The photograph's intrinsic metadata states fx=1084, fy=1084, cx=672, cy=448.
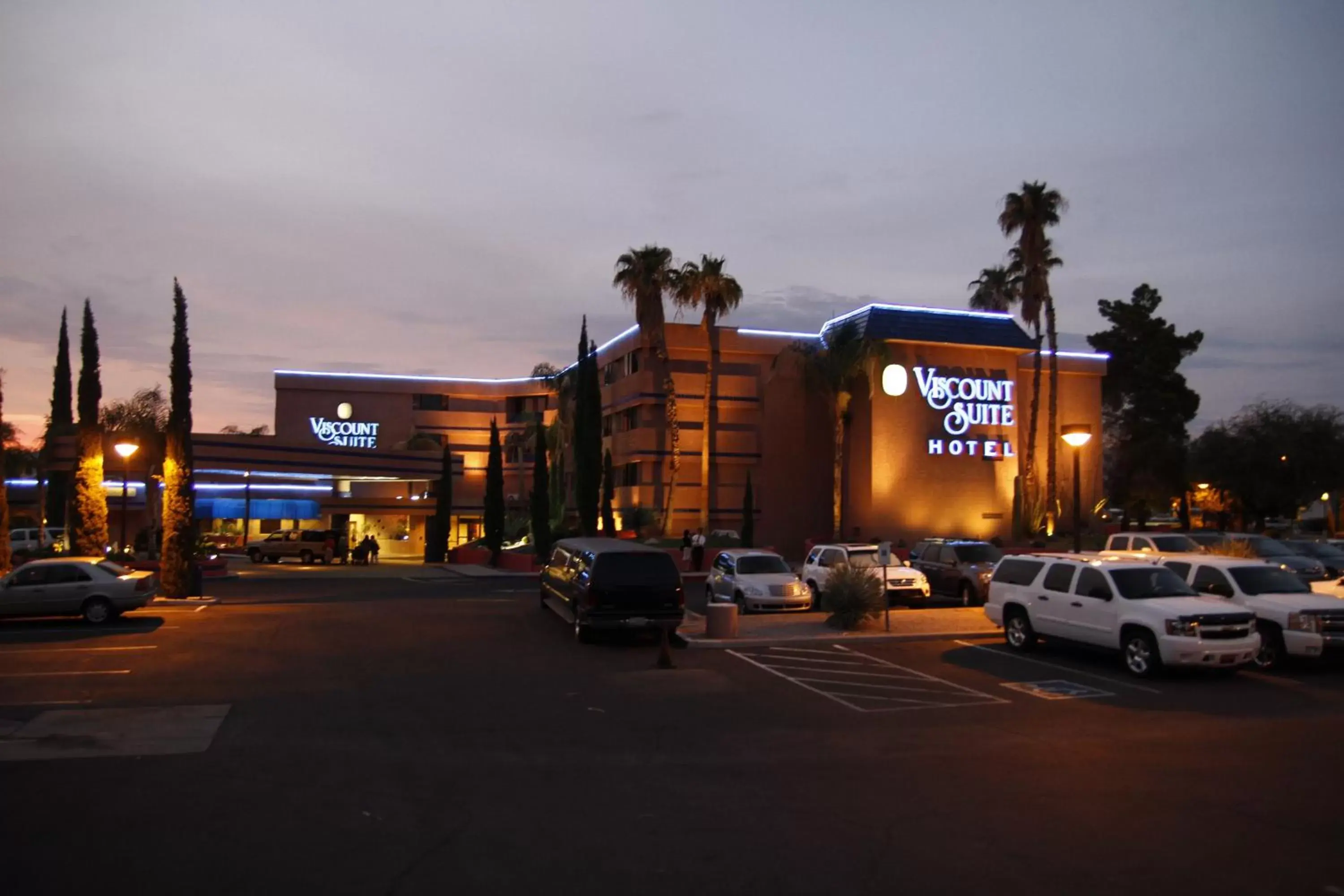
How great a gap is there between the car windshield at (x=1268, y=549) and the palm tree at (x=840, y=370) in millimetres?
19144

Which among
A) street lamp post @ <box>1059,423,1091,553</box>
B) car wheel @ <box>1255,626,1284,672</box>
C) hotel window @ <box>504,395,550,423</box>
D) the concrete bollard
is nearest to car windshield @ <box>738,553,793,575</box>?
the concrete bollard

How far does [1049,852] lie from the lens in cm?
767

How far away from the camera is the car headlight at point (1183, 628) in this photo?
15430mm

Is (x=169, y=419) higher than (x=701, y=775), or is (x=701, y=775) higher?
(x=169, y=419)

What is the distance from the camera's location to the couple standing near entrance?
42375mm

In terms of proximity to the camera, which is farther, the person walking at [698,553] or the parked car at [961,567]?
the person walking at [698,553]

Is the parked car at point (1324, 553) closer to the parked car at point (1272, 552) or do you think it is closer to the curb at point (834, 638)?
the parked car at point (1272, 552)

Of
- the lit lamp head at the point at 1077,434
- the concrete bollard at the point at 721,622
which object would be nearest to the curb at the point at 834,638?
the concrete bollard at the point at 721,622

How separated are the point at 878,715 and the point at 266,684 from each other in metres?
8.49

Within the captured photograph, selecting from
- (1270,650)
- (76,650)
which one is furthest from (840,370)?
(76,650)

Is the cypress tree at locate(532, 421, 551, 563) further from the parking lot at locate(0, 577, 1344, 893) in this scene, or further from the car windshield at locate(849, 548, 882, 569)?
the parking lot at locate(0, 577, 1344, 893)

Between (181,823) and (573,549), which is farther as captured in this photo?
(573,549)

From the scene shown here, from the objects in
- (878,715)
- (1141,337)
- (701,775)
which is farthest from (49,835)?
(1141,337)

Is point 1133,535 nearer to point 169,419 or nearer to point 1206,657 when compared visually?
point 1206,657
